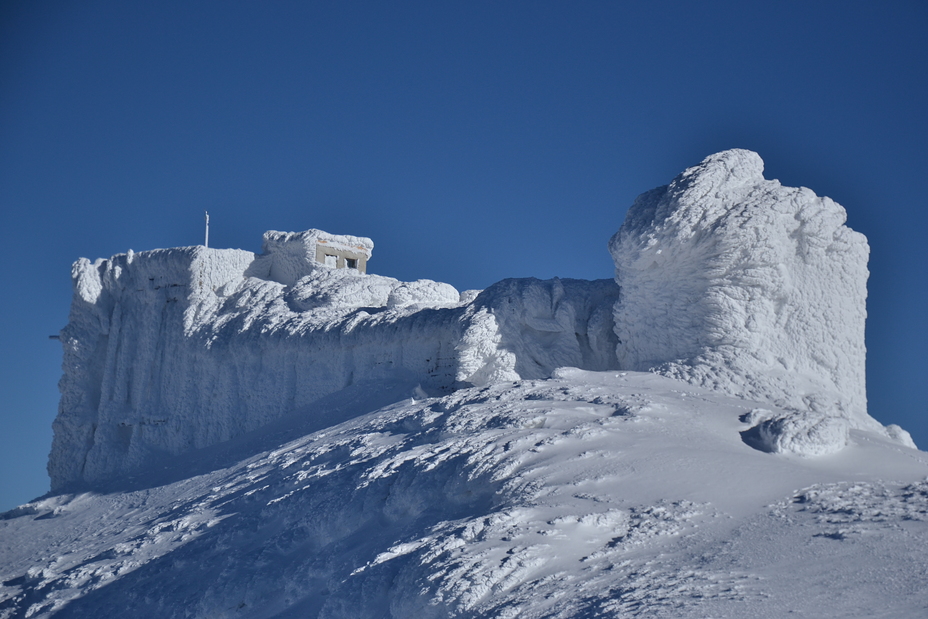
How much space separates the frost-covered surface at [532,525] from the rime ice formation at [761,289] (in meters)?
0.66

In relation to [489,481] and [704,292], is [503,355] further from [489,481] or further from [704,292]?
[489,481]

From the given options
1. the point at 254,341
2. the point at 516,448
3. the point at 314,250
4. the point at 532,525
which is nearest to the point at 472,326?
the point at 516,448

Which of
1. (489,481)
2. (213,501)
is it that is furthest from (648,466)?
(213,501)

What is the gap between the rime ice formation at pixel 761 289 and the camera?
7.73m

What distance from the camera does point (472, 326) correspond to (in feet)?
32.8

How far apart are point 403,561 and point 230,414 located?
9.07 metres

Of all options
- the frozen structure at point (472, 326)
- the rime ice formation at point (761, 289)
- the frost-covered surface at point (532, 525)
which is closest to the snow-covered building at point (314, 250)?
the frozen structure at point (472, 326)

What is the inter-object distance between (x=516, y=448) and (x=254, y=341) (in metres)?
8.13

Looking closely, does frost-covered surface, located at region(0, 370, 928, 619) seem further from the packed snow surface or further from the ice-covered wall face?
the ice-covered wall face

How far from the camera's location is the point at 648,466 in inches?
217

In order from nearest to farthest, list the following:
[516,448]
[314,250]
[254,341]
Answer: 1. [516,448]
2. [254,341]
3. [314,250]

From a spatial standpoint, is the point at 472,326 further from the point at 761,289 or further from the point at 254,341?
the point at 254,341

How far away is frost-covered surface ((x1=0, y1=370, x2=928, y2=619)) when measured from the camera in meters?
3.98

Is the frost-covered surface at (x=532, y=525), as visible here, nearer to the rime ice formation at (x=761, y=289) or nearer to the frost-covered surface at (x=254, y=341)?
the rime ice formation at (x=761, y=289)
